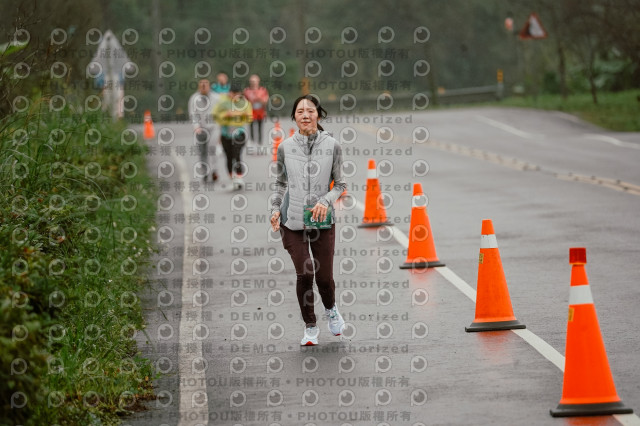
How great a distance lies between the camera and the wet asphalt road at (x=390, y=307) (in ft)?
25.4

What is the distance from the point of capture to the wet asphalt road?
773 centimetres

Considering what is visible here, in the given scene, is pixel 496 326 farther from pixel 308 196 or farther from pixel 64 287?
pixel 64 287

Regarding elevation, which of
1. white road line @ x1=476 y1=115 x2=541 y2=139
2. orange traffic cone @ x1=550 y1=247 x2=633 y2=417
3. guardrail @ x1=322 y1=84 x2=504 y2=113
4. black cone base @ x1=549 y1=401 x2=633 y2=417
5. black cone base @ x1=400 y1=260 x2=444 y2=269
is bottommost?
black cone base @ x1=549 y1=401 x2=633 y2=417

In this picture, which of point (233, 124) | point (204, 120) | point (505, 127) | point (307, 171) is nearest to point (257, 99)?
point (505, 127)

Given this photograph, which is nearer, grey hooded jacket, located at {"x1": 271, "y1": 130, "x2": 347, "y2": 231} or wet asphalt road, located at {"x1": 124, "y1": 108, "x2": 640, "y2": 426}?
wet asphalt road, located at {"x1": 124, "y1": 108, "x2": 640, "y2": 426}

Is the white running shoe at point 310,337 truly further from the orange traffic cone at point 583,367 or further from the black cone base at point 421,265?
the black cone base at point 421,265

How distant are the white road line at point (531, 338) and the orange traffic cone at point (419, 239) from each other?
16cm

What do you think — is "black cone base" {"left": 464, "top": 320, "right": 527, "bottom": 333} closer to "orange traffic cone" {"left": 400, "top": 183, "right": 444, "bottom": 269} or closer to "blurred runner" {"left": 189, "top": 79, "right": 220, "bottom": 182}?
"orange traffic cone" {"left": 400, "top": 183, "right": 444, "bottom": 269}

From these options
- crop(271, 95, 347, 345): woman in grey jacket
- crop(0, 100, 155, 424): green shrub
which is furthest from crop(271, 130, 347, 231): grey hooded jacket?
crop(0, 100, 155, 424): green shrub

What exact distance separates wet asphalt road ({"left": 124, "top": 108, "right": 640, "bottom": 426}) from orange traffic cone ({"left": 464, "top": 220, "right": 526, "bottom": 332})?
115 millimetres

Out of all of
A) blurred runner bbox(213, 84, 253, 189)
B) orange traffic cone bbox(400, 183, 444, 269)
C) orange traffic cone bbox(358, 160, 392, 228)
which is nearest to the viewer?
orange traffic cone bbox(400, 183, 444, 269)

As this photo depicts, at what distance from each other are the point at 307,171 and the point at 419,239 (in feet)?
11.7

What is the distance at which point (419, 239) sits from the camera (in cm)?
1288

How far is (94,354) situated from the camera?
28.8 ft
